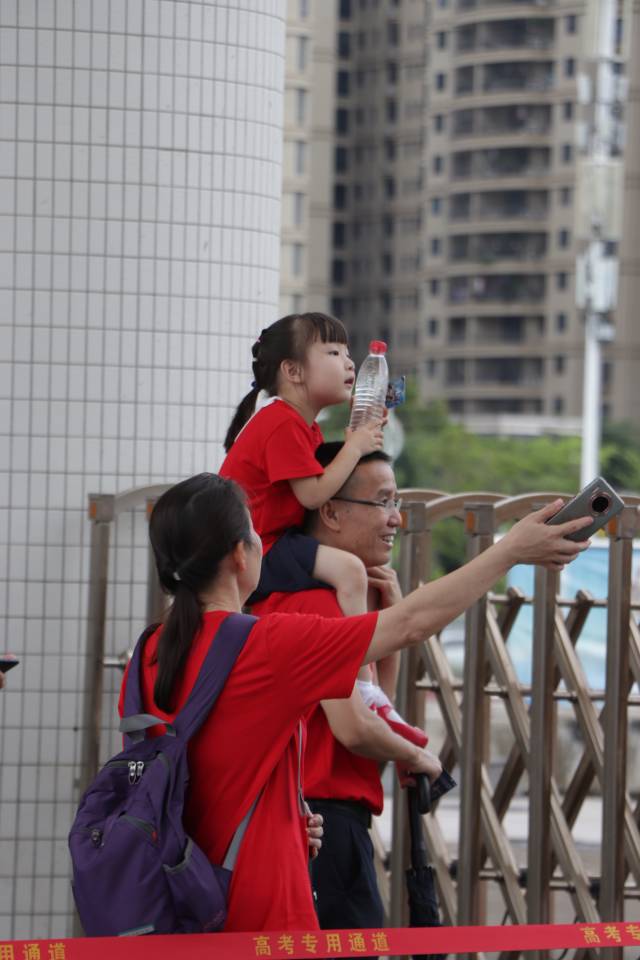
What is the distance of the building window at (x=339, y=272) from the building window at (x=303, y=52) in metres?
10.6

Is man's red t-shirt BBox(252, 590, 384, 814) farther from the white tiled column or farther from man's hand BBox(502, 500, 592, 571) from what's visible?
the white tiled column

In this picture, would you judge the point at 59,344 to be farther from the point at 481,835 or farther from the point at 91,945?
the point at 91,945

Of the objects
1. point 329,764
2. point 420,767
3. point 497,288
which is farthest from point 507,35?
point 329,764

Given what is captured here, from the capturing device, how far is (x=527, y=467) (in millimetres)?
55156

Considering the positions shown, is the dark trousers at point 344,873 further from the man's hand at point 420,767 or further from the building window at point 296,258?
the building window at point 296,258

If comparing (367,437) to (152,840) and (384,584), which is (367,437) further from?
(152,840)

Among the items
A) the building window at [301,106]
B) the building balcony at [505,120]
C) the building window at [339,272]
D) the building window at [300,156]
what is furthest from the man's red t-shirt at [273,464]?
the building window at [339,272]

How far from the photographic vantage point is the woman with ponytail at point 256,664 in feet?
8.77

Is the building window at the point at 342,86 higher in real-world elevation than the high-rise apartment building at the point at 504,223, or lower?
higher

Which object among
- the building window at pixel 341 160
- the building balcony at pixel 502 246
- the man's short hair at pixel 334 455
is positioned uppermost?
the building window at pixel 341 160

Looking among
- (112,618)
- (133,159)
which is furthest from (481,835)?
(133,159)

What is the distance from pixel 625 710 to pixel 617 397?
68.9 metres

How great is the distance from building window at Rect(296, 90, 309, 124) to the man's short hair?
71.4 metres

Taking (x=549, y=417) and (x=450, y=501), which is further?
(x=549, y=417)
